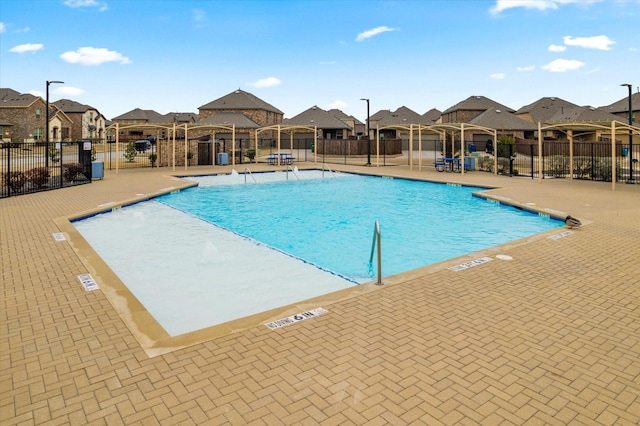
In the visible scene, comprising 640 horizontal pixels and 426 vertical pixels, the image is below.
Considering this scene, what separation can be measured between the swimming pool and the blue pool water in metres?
0.04

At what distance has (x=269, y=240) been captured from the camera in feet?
37.8

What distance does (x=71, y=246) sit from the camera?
27.3 ft

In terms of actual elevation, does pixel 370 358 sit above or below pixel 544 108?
below

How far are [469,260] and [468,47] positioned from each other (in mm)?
39013

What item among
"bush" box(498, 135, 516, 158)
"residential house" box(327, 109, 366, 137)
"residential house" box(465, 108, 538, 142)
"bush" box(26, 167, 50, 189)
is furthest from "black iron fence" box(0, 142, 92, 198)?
"residential house" box(327, 109, 366, 137)

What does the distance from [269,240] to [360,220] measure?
3.64 metres

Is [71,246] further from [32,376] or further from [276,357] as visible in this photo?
[276,357]

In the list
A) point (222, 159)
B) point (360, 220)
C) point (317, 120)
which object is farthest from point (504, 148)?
point (317, 120)

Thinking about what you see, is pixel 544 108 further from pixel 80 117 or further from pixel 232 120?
pixel 80 117

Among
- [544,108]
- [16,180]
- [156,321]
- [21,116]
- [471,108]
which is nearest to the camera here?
[156,321]

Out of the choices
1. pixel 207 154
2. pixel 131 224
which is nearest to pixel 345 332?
pixel 131 224

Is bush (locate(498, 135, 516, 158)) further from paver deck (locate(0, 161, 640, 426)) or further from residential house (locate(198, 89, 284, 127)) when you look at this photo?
residential house (locate(198, 89, 284, 127))

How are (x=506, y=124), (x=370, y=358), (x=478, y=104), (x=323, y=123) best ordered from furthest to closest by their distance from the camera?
1. (x=478, y=104)
2. (x=323, y=123)
3. (x=506, y=124)
4. (x=370, y=358)

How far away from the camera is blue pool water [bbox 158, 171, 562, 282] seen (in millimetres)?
10352
